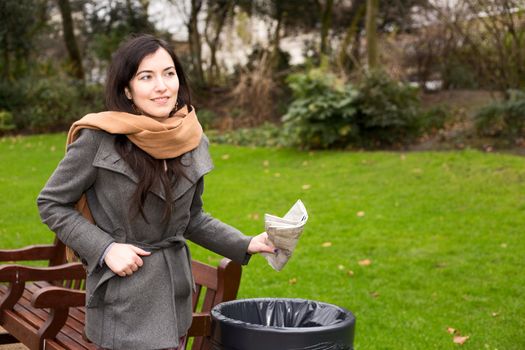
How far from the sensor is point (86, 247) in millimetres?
2664

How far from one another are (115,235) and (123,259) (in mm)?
132

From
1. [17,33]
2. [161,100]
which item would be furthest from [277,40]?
[161,100]

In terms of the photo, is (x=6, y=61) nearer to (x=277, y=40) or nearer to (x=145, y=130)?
(x=277, y=40)

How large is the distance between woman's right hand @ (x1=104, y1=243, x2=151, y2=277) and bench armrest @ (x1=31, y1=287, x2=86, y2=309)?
679mm

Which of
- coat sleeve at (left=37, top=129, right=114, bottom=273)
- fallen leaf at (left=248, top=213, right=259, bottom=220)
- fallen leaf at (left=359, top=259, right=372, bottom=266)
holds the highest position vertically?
coat sleeve at (left=37, top=129, right=114, bottom=273)

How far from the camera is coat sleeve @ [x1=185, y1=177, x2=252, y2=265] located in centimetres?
304

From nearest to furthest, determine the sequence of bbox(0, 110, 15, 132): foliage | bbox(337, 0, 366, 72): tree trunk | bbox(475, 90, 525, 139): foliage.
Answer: bbox(475, 90, 525, 139): foliage → bbox(0, 110, 15, 132): foliage → bbox(337, 0, 366, 72): tree trunk

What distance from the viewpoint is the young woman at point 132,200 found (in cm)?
267

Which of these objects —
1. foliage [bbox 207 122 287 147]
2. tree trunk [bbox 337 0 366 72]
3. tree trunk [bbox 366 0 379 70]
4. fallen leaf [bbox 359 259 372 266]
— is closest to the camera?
fallen leaf [bbox 359 259 372 266]

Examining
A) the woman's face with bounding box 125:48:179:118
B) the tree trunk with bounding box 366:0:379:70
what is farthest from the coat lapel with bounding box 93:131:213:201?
the tree trunk with bounding box 366:0:379:70

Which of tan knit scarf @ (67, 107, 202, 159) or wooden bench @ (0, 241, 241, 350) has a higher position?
tan knit scarf @ (67, 107, 202, 159)

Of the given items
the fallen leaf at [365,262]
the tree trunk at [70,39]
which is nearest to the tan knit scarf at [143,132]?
the fallen leaf at [365,262]

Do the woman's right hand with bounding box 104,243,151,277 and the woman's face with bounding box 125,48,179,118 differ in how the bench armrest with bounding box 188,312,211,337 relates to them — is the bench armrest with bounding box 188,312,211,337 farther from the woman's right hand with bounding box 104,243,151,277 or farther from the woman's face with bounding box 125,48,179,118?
the woman's face with bounding box 125,48,179,118

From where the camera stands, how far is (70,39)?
21547 millimetres
